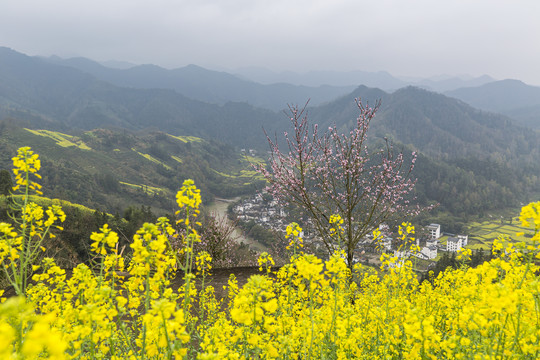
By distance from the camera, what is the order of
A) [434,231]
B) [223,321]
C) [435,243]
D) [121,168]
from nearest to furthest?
1. [223,321]
2. [435,243]
3. [434,231]
4. [121,168]

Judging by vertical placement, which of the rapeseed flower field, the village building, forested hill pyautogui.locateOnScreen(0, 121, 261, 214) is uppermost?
the rapeseed flower field

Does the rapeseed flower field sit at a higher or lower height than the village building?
higher

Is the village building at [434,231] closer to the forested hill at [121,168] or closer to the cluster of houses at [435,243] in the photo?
the cluster of houses at [435,243]

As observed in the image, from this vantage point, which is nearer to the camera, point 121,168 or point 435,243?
point 435,243

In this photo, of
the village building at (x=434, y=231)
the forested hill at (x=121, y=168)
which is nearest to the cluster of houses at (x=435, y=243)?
the village building at (x=434, y=231)

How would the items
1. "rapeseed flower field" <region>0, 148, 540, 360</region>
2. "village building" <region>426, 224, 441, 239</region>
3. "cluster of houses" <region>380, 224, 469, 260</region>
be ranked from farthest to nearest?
"village building" <region>426, 224, 441, 239</region> → "cluster of houses" <region>380, 224, 469, 260</region> → "rapeseed flower field" <region>0, 148, 540, 360</region>

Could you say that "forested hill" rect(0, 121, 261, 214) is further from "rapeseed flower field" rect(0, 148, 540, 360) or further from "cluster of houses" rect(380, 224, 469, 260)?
"rapeseed flower field" rect(0, 148, 540, 360)

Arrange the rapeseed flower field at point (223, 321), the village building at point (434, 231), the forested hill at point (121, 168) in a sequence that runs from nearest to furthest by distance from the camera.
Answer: the rapeseed flower field at point (223, 321), the forested hill at point (121, 168), the village building at point (434, 231)

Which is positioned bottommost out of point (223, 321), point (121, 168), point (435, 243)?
point (435, 243)

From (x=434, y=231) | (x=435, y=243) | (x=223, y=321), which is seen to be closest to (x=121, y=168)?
(x=435, y=243)

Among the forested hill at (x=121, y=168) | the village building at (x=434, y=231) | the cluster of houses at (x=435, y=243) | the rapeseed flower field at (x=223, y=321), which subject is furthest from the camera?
the village building at (x=434, y=231)

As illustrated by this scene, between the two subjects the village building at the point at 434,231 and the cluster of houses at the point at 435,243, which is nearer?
the cluster of houses at the point at 435,243

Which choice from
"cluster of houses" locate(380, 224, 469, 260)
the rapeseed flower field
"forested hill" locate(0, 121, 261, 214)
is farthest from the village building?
the rapeseed flower field

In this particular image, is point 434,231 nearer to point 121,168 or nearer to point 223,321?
point 223,321
